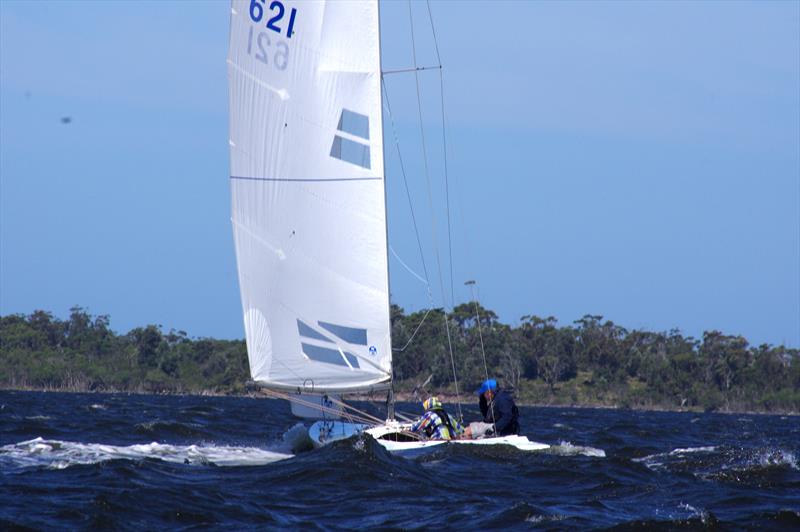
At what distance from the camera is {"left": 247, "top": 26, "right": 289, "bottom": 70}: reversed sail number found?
67.6 feet

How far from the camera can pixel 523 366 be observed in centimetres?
10850

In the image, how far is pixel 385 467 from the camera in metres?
16.4

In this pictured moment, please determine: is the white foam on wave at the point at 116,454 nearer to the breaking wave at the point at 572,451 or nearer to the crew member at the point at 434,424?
the crew member at the point at 434,424

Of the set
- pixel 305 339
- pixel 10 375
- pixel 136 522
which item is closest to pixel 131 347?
pixel 10 375

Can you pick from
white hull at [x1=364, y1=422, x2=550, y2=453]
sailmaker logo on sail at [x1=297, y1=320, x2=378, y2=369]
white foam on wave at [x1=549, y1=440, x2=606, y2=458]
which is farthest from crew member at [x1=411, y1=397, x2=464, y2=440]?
white foam on wave at [x1=549, y1=440, x2=606, y2=458]

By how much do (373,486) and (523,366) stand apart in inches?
3705

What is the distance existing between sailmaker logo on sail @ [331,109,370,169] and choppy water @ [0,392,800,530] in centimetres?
477

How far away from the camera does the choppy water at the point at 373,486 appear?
12.9 metres

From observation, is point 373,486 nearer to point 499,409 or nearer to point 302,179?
point 499,409

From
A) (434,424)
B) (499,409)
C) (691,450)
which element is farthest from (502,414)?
(691,450)

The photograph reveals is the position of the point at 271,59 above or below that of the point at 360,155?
above

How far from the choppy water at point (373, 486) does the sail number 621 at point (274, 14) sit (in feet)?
22.1

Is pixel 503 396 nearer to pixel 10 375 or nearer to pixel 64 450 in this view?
pixel 64 450

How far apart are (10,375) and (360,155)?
3806 inches
